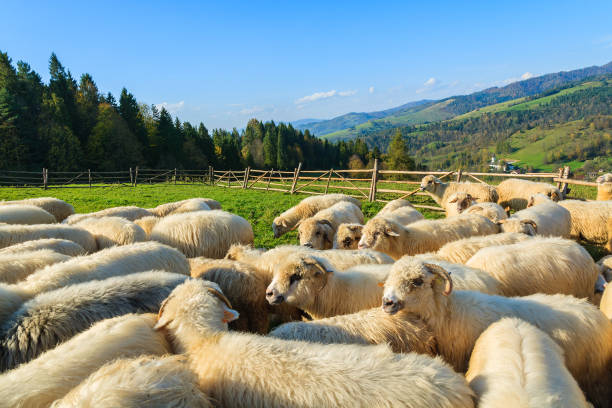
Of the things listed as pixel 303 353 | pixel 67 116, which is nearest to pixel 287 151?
pixel 67 116

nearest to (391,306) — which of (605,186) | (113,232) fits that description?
(113,232)

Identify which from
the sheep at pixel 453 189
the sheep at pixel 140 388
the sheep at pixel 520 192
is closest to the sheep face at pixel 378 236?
the sheep at pixel 140 388

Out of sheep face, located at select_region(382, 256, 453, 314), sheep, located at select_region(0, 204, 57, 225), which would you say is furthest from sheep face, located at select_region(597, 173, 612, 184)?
sheep, located at select_region(0, 204, 57, 225)

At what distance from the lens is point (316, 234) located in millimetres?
8008

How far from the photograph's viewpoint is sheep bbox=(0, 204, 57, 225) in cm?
812

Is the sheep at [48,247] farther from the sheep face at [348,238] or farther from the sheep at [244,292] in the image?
the sheep face at [348,238]

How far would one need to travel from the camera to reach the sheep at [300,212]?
10836mm

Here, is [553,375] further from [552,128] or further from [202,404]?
[552,128]

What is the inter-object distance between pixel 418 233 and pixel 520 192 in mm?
8278

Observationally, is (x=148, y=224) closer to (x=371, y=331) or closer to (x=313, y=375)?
(x=371, y=331)

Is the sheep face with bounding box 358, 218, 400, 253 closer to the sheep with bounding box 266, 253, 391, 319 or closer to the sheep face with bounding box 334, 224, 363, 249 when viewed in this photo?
the sheep face with bounding box 334, 224, 363, 249

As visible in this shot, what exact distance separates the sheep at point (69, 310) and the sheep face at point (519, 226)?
6688 millimetres

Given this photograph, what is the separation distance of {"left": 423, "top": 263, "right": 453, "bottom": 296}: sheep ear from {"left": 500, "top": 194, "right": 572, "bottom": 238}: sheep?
14.5ft

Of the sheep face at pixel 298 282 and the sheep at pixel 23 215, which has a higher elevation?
the sheep at pixel 23 215
